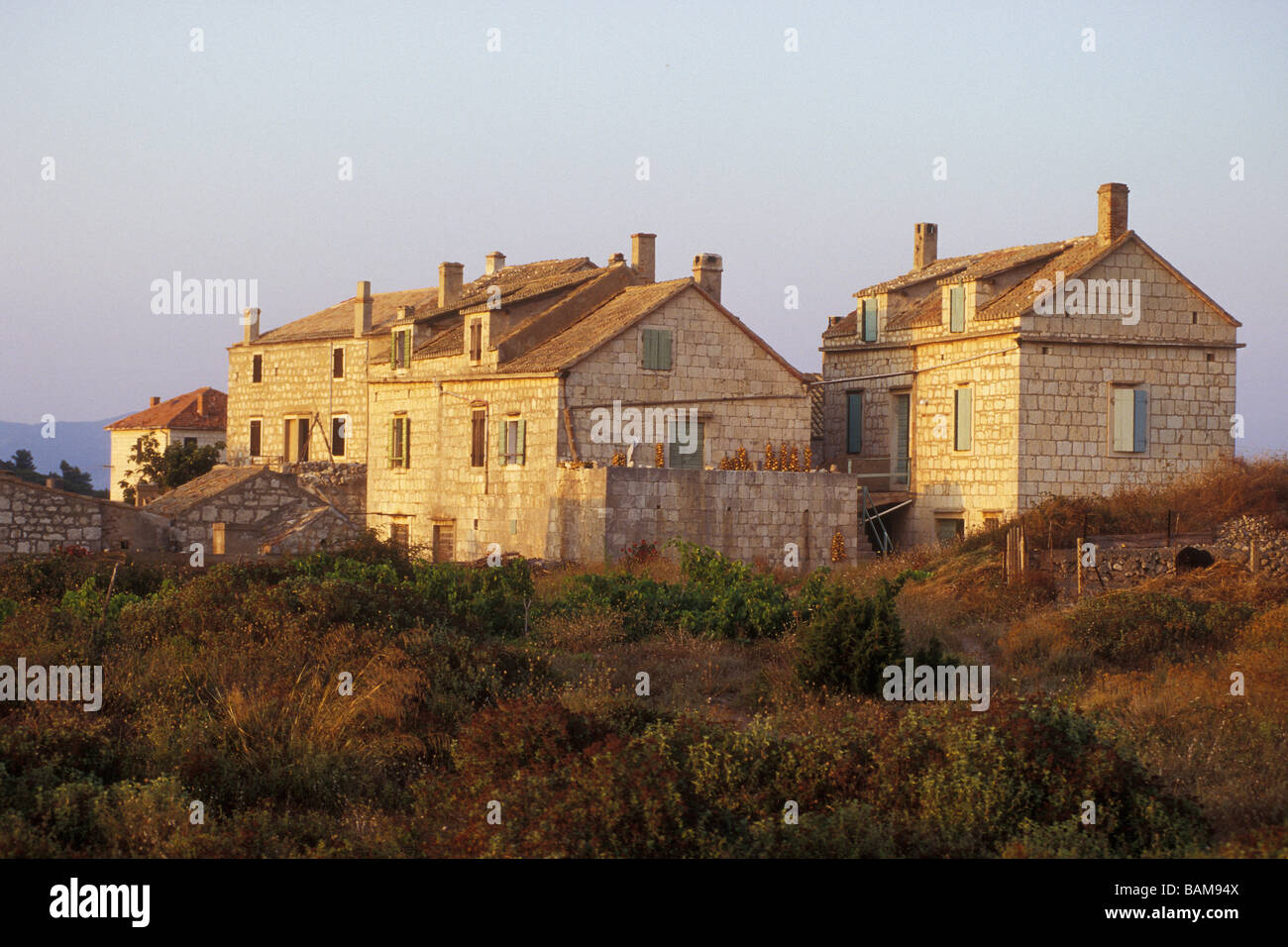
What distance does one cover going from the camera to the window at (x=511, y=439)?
31.0 metres

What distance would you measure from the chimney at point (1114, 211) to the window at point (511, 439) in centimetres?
1351

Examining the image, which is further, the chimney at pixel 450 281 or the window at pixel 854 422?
the chimney at pixel 450 281

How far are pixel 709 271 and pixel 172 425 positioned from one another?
3396 centimetres

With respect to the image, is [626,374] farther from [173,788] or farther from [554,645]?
[173,788]

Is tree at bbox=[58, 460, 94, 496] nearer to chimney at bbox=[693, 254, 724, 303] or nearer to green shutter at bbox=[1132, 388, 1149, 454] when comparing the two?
chimney at bbox=[693, 254, 724, 303]

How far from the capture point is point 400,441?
1430 inches

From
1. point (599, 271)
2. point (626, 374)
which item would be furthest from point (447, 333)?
point (626, 374)

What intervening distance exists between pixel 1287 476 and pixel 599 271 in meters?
16.5

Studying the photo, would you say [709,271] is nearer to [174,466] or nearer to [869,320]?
[869,320]

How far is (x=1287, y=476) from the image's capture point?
27547mm

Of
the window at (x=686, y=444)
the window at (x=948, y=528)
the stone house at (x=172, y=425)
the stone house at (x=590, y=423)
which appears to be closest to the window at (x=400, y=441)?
the stone house at (x=590, y=423)

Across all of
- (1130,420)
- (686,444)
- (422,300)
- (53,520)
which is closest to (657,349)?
(686,444)

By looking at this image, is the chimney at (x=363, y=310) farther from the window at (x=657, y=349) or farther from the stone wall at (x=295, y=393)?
the window at (x=657, y=349)
